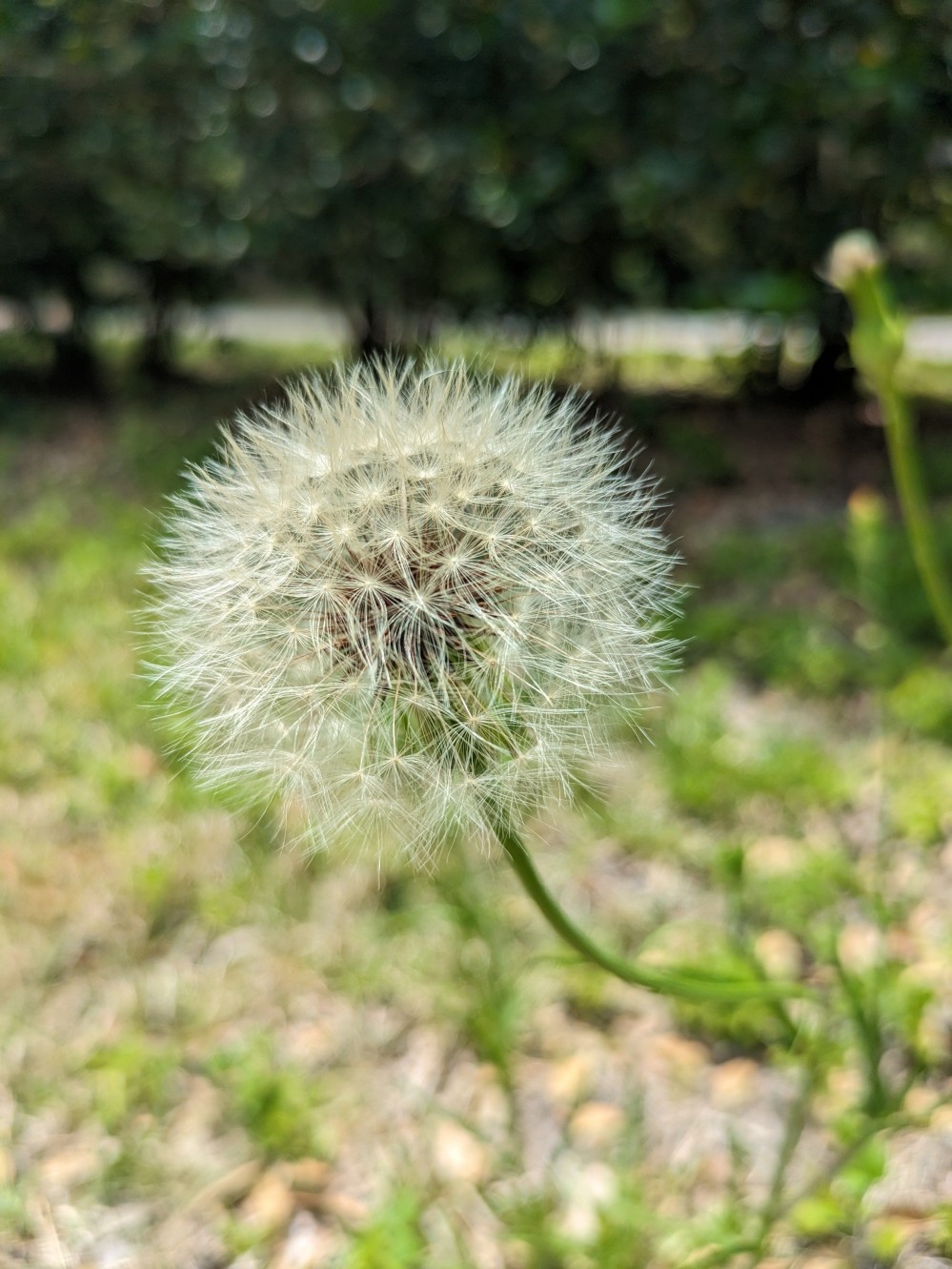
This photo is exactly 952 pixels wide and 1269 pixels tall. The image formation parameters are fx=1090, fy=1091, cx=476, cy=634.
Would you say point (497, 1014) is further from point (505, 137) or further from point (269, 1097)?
point (505, 137)

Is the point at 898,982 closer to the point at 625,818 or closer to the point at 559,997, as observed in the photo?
the point at 559,997

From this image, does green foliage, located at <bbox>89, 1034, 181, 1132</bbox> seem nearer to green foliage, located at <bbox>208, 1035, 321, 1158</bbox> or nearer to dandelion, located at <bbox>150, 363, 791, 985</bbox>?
green foliage, located at <bbox>208, 1035, 321, 1158</bbox>

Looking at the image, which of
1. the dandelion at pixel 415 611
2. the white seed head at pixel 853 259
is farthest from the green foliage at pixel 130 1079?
the white seed head at pixel 853 259

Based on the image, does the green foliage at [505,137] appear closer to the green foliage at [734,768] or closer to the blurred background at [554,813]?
the blurred background at [554,813]

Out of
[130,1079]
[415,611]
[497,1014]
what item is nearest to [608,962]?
[415,611]

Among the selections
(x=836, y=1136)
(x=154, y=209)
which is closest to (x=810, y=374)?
(x=154, y=209)

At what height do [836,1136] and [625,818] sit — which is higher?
[625,818]
